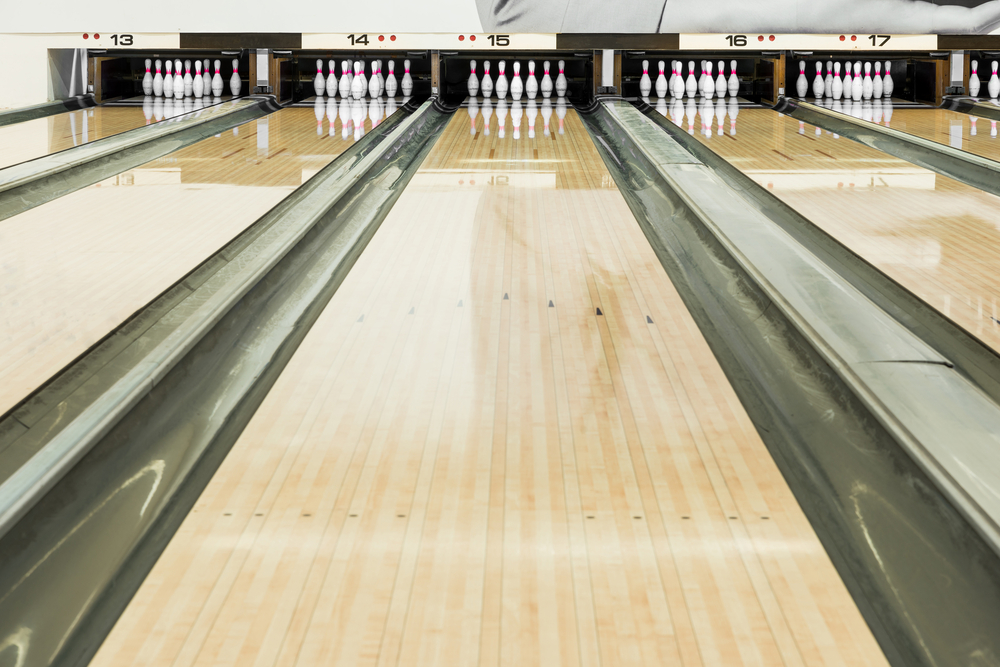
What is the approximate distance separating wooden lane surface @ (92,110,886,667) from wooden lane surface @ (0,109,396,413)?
15.8 inches

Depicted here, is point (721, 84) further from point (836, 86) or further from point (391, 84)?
point (391, 84)

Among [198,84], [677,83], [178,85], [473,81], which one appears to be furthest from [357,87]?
[677,83]

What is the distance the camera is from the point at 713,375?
1.31 meters

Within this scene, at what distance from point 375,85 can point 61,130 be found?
1.86 meters

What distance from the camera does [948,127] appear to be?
3.67 meters

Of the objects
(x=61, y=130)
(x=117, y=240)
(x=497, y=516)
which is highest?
(x=61, y=130)

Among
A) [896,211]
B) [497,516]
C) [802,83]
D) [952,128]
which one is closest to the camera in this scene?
[497,516]

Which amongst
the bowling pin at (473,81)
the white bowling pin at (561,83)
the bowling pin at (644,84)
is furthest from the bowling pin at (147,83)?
the bowling pin at (644,84)

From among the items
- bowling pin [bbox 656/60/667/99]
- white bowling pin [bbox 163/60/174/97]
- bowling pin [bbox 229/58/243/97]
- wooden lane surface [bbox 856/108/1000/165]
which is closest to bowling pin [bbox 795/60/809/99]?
wooden lane surface [bbox 856/108/1000/165]

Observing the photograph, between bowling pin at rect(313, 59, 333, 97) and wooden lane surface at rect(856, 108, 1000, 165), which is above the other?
bowling pin at rect(313, 59, 333, 97)

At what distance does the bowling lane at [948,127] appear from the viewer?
3.15 metres

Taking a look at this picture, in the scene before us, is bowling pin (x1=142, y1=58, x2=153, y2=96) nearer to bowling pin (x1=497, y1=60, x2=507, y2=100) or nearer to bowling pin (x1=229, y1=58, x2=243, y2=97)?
bowling pin (x1=229, y1=58, x2=243, y2=97)

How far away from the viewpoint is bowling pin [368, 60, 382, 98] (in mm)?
4941

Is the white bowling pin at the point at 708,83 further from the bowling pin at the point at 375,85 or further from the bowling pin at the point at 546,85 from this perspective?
the bowling pin at the point at 375,85
